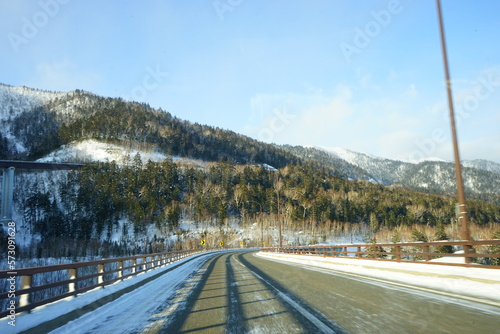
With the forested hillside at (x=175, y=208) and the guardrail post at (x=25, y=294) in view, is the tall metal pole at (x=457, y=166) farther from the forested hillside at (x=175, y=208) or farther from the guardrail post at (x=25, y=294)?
the forested hillside at (x=175, y=208)

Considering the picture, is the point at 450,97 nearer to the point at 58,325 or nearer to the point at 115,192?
the point at 58,325

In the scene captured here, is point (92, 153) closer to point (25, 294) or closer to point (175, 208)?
point (175, 208)

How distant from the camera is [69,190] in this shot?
5315 inches

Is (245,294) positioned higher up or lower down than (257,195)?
lower down

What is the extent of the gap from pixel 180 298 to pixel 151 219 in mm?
129486

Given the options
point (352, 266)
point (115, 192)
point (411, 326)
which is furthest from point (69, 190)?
point (411, 326)

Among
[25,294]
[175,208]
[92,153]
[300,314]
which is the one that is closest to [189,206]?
[175,208]

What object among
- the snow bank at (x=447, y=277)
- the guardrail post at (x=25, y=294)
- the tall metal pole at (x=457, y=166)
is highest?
the tall metal pole at (x=457, y=166)

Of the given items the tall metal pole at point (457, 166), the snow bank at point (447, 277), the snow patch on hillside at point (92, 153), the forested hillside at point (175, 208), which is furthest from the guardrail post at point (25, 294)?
the snow patch on hillside at point (92, 153)

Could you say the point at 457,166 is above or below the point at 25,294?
above

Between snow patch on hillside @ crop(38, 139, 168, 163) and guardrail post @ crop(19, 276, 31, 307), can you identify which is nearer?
guardrail post @ crop(19, 276, 31, 307)

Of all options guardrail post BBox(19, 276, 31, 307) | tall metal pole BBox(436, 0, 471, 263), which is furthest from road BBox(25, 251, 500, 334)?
tall metal pole BBox(436, 0, 471, 263)

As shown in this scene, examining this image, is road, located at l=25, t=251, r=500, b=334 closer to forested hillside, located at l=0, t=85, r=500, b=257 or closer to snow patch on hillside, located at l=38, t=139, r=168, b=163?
forested hillside, located at l=0, t=85, r=500, b=257

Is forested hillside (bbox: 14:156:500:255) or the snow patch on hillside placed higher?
the snow patch on hillside
